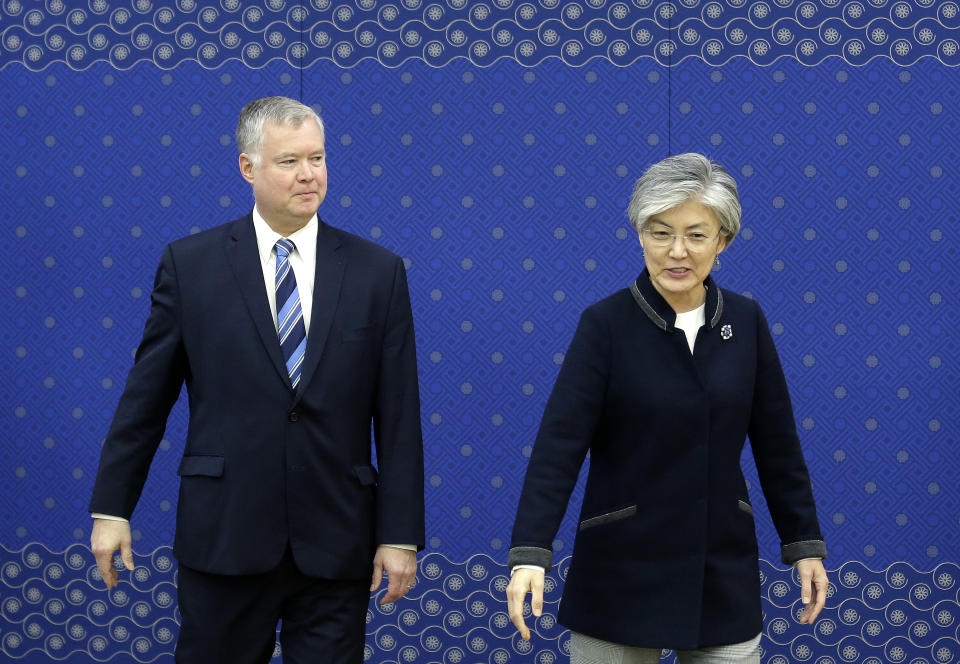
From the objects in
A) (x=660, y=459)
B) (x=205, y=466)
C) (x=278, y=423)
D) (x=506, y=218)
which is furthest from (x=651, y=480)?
(x=506, y=218)

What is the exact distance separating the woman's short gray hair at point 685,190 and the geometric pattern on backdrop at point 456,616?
1683 millimetres

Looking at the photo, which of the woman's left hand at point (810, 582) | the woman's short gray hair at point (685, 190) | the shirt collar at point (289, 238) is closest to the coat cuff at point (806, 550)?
the woman's left hand at point (810, 582)

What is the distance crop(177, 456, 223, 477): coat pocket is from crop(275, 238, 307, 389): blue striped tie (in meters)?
0.22

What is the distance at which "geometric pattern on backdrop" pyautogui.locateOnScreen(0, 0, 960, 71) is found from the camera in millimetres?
3508

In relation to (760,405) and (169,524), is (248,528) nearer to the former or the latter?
(760,405)

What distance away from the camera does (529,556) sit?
2.20 meters

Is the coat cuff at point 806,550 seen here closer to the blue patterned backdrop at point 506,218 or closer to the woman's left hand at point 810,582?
the woman's left hand at point 810,582

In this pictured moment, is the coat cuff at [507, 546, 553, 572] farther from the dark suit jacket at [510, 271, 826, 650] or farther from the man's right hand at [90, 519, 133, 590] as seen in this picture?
the man's right hand at [90, 519, 133, 590]

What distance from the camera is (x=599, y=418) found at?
7.48 feet

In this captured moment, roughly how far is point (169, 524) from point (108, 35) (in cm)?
161

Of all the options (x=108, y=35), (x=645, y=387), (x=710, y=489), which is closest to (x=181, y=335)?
(x=645, y=387)

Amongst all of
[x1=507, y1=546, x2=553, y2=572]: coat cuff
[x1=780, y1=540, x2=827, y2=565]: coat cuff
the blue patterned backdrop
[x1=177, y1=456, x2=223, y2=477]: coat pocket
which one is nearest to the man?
[x1=177, y1=456, x2=223, y2=477]: coat pocket

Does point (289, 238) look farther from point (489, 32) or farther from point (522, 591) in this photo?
point (489, 32)

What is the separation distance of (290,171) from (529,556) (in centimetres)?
94
